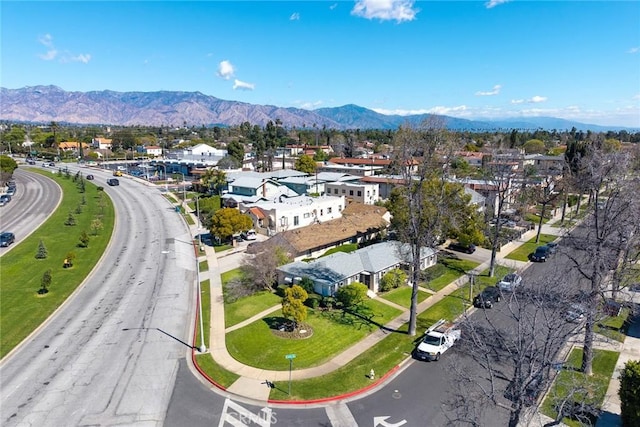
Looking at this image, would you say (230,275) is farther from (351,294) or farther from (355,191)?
(355,191)

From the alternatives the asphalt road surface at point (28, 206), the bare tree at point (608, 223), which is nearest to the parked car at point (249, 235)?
the asphalt road surface at point (28, 206)

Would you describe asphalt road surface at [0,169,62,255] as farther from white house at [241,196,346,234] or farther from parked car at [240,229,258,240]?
white house at [241,196,346,234]

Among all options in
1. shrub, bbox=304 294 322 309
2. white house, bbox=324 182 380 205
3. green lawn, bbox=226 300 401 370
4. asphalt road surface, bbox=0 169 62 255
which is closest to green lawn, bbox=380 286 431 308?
green lawn, bbox=226 300 401 370

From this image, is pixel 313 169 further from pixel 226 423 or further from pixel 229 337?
pixel 226 423

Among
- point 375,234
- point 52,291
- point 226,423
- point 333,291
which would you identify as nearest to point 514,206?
point 375,234

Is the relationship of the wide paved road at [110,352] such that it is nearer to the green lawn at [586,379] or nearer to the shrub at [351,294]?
the shrub at [351,294]

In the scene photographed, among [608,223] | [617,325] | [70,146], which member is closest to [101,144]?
[70,146]
